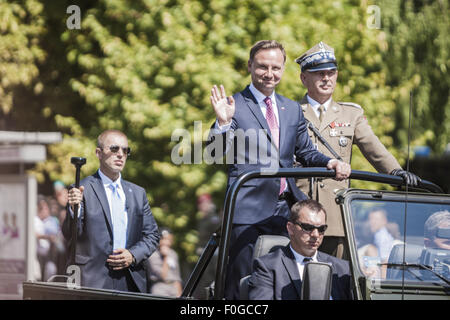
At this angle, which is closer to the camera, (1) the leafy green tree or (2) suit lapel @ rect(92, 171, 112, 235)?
(2) suit lapel @ rect(92, 171, 112, 235)

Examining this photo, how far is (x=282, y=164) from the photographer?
501 centimetres

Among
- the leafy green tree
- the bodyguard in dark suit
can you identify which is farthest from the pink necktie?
the leafy green tree

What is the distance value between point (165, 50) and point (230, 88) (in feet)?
3.80

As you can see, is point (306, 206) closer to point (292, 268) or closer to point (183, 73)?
point (292, 268)

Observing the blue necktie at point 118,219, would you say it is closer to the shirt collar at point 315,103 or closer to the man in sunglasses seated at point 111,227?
the man in sunglasses seated at point 111,227

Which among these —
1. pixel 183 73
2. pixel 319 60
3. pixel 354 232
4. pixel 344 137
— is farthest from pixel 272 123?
pixel 183 73

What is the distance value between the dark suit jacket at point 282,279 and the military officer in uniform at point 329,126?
2.40ft

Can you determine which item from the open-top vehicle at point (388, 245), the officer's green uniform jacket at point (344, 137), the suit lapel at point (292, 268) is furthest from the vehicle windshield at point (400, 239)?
the officer's green uniform jacket at point (344, 137)

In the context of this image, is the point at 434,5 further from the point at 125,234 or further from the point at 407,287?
the point at 407,287

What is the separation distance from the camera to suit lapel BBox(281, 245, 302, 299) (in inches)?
169

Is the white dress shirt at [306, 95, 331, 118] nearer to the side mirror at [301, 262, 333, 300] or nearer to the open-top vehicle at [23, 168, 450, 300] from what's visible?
the open-top vehicle at [23, 168, 450, 300]

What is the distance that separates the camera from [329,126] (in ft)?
18.1

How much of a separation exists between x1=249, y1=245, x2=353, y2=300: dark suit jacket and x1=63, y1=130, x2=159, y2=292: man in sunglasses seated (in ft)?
5.03
